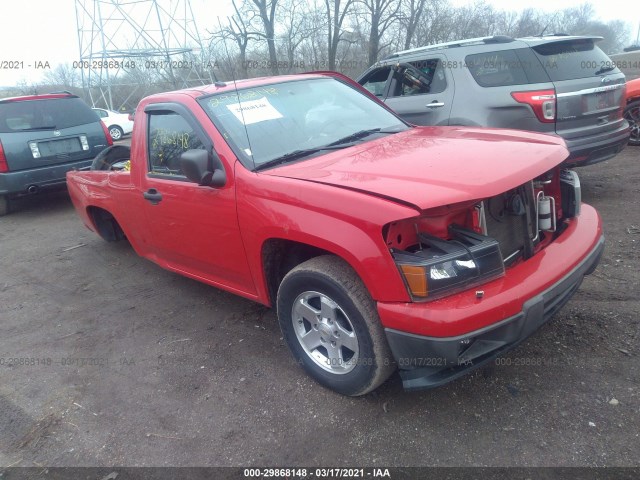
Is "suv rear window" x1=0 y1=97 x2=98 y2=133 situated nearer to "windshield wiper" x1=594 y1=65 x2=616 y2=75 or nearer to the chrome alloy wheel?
the chrome alloy wheel

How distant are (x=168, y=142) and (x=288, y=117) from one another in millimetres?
950

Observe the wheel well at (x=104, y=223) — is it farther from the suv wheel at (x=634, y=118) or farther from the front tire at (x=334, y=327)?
Answer: the suv wheel at (x=634, y=118)

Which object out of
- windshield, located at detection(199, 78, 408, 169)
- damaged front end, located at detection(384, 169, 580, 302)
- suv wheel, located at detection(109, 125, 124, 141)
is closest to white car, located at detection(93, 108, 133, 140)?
suv wheel, located at detection(109, 125, 124, 141)

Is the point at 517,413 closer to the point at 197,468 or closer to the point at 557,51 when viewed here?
A: the point at 197,468

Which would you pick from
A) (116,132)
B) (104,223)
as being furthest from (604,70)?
(116,132)

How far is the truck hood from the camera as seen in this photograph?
2338 millimetres

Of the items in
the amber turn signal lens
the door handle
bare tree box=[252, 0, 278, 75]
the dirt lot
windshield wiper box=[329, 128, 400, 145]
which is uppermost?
bare tree box=[252, 0, 278, 75]

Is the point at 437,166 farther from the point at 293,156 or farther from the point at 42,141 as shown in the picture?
the point at 42,141

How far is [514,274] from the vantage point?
2496mm

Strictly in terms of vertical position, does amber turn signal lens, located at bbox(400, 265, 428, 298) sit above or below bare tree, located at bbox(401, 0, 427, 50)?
Answer: below

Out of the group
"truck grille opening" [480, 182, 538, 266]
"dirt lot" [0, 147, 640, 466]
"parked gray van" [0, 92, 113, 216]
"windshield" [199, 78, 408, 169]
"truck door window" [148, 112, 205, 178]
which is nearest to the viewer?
"dirt lot" [0, 147, 640, 466]

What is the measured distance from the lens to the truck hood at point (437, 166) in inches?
92.0

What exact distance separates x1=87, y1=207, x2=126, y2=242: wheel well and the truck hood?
10.3 feet

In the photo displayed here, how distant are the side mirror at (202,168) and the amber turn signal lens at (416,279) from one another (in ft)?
4.52
